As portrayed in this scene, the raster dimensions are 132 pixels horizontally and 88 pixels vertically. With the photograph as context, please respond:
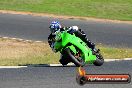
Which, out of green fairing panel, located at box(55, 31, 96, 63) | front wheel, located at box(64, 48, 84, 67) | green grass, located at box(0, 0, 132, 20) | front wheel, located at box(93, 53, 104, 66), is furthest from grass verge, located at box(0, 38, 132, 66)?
green grass, located at box(0, 0, 132, 20)

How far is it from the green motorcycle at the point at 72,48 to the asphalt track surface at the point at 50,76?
0.40 meters

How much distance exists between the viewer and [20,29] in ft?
84.1

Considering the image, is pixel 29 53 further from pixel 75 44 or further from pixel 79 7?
pixel 79 7

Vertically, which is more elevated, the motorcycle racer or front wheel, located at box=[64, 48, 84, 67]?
the motorcycle racer

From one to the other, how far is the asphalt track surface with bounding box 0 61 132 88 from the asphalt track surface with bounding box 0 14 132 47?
300 inches

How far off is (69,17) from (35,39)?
25.3 feet

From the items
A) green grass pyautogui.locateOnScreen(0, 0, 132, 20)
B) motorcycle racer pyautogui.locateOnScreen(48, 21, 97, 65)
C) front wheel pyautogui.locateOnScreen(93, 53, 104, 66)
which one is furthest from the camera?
green grass pyautogui.locateOnScreen(0, 0, 132, 20)

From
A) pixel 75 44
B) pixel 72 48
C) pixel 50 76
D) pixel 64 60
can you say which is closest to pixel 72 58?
pixel 72 48

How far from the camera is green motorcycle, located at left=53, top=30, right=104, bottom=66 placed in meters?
13.3

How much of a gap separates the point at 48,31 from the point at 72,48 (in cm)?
1239

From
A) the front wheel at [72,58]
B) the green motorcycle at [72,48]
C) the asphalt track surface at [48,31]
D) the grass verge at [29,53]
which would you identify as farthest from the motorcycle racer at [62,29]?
the asphalt track surface at [48,31]

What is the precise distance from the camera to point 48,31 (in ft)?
84.4

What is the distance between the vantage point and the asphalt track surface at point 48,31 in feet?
77.3

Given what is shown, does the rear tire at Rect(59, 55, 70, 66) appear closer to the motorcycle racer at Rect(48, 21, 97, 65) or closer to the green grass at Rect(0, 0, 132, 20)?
the motorcycle racer at Rect(48, 21, 97, 65)
